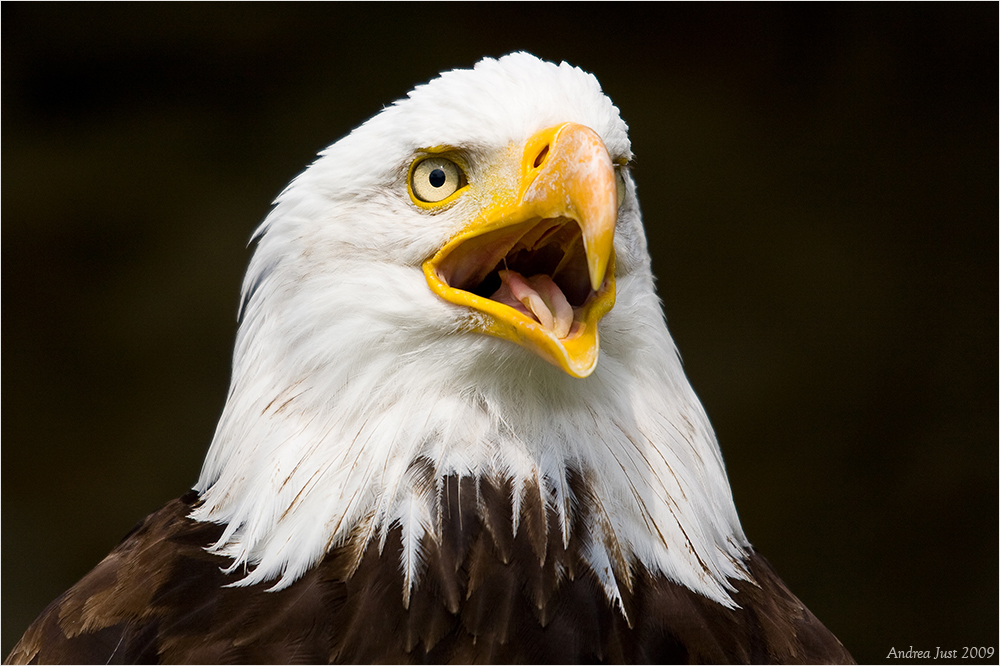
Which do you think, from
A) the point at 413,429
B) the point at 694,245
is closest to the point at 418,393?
the point at 413,429

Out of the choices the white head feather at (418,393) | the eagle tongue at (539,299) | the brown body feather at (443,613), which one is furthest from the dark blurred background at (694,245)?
the brown body feather at (443,613)

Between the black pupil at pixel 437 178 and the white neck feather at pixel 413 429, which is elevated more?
the black pupil at pixel 437 178

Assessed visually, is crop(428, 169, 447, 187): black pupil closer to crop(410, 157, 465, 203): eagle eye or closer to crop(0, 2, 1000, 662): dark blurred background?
crop(410, 157, 465, 203): eagle eye

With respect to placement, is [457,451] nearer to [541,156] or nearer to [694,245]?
[541,156]

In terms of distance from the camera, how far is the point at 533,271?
1.97 meters

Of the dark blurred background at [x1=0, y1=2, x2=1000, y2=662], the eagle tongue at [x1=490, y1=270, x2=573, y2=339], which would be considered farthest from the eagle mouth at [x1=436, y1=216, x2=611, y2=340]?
the dark blurred background at [x1=0, y1=2, x2=1000, y2=662]

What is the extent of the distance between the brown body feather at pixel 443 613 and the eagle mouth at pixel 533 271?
0.33m

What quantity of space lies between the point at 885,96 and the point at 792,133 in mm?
477

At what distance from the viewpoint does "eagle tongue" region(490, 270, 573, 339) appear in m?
1.78

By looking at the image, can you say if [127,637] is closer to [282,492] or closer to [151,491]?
[282,492]

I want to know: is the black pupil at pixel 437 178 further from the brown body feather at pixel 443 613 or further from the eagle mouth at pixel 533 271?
the brown body feather at pixel 443 613

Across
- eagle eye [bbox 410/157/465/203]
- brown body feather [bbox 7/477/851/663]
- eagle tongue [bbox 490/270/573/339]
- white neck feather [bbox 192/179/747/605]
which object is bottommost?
brown body feather [bbox 7/477/851/663]

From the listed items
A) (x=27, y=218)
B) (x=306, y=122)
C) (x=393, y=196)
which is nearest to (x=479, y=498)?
(x=393, y=196)

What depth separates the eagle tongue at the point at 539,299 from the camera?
5.84 ft
